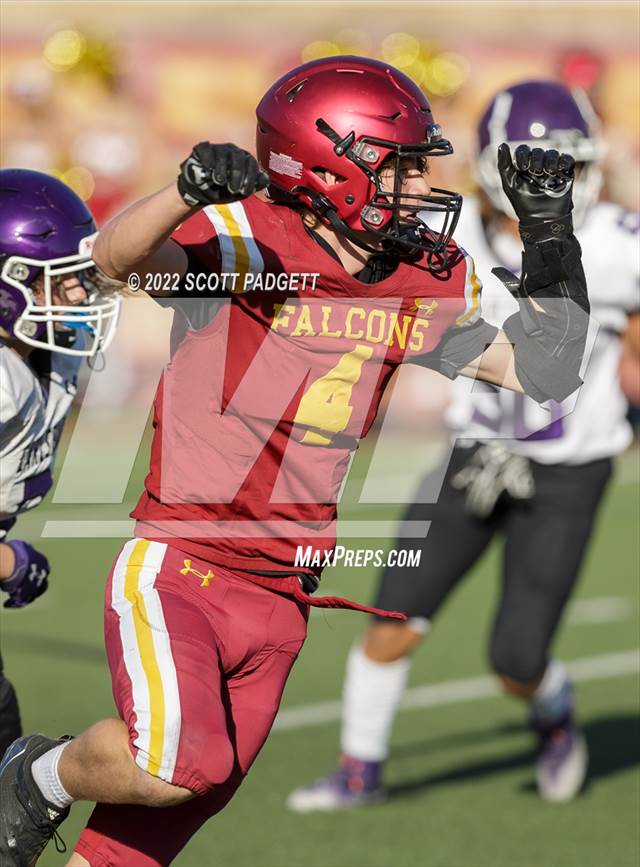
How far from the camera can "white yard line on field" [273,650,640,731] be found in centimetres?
604

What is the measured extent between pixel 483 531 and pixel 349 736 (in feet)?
2.76

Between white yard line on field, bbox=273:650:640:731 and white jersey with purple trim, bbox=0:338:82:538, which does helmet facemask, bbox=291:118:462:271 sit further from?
white yard line on field, bbox=273:650:640:731

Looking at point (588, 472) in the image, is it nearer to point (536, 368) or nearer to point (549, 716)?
point (549, 716)

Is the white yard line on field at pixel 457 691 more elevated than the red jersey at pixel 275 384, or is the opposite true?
the red jersey at pixel 275 384

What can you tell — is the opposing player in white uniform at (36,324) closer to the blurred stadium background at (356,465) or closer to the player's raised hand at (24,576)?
the player's raised hand at (24,576)

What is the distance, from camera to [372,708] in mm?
5258

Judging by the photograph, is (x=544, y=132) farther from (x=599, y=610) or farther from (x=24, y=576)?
(x=599, y=610)

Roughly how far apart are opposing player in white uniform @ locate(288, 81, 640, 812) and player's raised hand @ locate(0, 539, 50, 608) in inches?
62.5

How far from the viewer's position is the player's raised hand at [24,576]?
387 centimetres

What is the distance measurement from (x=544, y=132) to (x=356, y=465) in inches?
221

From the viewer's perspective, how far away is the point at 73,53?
1345 cm

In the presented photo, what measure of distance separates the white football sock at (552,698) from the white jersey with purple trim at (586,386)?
75 centimetres

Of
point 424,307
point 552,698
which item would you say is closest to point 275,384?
Answer: point 424,307

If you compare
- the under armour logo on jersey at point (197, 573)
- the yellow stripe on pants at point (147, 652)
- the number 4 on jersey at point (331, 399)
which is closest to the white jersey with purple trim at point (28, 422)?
the yellow stripe on pants at point (147, 652)
